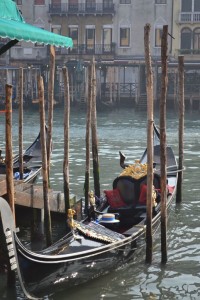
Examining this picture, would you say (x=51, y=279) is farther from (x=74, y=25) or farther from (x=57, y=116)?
(x=74, y=25)

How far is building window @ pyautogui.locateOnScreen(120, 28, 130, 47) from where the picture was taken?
25.8 metres

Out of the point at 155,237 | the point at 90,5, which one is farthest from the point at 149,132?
the point at 90,5

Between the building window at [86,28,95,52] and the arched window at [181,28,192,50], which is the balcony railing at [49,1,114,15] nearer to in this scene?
the building window at [86,28,95,52]

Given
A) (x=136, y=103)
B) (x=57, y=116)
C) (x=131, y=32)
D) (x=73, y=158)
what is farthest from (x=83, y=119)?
(x=73, y=158)

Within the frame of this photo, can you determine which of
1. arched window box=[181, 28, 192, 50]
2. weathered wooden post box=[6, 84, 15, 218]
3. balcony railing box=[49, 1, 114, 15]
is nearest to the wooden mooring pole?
weathered wooden post box=[6, 84, 15, 218]

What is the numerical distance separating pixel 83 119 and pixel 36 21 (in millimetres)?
7264

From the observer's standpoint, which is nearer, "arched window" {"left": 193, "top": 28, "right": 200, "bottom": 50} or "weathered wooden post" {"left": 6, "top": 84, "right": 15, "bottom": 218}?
"weathered wooden post" {"left": 6, "top": 84, "right": 15, "bottom": 218}

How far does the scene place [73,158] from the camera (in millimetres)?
12852

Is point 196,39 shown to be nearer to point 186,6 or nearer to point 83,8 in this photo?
point 186,6

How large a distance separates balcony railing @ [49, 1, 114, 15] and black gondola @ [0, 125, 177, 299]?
63.4 feet

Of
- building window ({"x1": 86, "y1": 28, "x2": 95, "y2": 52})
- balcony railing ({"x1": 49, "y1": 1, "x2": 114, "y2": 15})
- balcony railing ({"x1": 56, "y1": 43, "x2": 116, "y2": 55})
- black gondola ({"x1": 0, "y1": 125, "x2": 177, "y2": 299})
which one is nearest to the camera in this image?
black gondola ({"x1": 0, "y1": 125, "x2": 177, "y2": 299})

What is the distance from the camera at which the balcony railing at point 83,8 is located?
25625 millimetres

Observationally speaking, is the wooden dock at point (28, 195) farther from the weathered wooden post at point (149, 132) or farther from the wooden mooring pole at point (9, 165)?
the weathered wooden post at point (149, 132)

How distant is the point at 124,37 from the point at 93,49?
1.39m
